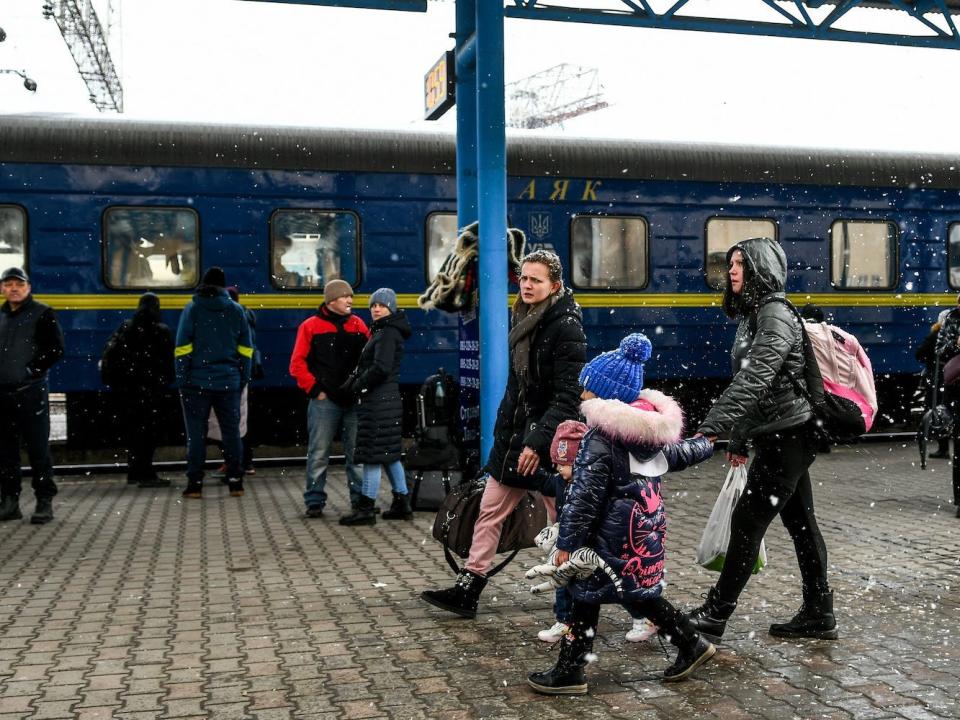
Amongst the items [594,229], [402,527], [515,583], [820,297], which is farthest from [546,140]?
[515,583]

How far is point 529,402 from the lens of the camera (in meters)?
5.31

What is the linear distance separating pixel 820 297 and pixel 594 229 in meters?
2.79

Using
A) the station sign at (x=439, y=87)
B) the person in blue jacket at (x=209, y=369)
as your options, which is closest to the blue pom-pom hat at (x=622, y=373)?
the station sign at (x=439, y=87)

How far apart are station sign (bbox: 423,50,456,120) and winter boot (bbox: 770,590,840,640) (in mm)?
5370

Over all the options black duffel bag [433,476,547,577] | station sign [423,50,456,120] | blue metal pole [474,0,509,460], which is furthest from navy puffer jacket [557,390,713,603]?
station sign [423,50,456,120]

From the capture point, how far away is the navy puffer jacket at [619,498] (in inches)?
168

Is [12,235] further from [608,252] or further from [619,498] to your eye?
[619,498]

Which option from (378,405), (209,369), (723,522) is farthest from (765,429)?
(209,369)

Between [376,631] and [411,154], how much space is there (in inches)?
283

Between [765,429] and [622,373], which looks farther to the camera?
[765,429]

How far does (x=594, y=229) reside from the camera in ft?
40.3

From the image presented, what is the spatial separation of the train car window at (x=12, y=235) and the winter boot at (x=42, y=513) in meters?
3.13

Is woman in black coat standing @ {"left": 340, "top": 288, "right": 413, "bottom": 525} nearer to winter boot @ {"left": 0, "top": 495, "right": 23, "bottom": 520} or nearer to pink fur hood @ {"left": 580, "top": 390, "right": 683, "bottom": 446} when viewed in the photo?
winter boot @ {"left": 0, "top": 495, "right": 23, "bottom": 520}

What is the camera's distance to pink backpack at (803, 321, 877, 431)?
504cm
